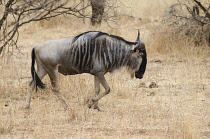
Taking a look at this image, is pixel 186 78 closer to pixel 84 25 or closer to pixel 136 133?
pixel 136 133

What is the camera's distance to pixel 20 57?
421 inches

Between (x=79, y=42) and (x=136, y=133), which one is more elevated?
(x=79, y=42)

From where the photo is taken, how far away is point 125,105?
267 inches

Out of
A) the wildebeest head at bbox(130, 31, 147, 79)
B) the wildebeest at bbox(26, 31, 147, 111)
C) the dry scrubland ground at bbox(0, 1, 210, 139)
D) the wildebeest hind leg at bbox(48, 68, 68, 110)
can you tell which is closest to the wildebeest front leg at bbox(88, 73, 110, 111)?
the wildebeest at bbox(26, 31, 147, 111)

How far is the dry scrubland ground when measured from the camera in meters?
5.25

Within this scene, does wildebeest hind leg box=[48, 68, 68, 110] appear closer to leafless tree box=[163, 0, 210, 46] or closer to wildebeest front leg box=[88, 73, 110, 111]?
wildebeest front leg box=[88, 73, 110, 111]

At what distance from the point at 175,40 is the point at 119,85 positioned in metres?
3.65

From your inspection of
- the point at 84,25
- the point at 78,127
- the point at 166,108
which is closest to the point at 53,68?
the point at 78,127

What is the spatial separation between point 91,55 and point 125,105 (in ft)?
3.23

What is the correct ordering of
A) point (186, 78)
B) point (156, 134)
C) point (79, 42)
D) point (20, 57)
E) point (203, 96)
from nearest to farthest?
1. point (156, 134)
2. point (79, 42)
3. point (203, 96)
4. point (186, 78)
5. point (20, 57)

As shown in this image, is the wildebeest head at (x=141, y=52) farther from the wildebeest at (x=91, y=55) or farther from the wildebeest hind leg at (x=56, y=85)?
the wildebeest hind leg at (x=56, y=85)

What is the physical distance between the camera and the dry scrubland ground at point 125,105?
5.25 m

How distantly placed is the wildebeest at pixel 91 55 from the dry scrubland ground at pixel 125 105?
0.77ft

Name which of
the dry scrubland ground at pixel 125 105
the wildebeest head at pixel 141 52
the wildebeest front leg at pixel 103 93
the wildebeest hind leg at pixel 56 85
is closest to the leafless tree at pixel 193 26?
the dry scrubland ground at pixel 125 105
